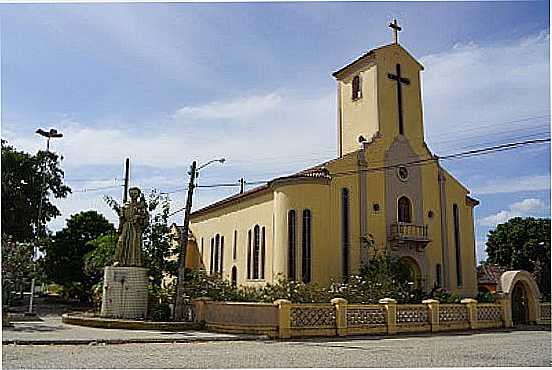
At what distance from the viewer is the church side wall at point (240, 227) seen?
2733cm

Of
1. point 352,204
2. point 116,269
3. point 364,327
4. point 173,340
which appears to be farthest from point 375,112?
point 173,340

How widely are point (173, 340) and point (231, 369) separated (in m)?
5.74

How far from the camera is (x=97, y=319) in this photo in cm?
1933

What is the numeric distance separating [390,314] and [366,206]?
8.38 meters

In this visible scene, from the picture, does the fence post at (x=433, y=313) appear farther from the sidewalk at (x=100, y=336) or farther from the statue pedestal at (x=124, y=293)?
the statue pedestal at (x=124, y=293)

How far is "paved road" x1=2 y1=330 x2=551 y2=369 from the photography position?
1114 centimetres

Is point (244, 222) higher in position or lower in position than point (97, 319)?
higher

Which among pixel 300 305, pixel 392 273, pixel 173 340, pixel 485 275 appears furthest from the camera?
pixel 485 275

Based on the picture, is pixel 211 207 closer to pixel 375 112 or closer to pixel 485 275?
pixel 375 112

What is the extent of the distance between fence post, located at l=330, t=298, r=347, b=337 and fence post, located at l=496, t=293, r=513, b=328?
27.8ft

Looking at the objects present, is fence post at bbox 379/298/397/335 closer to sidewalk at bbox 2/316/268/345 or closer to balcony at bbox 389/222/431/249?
sidewalk at bbox 2/316/268/345

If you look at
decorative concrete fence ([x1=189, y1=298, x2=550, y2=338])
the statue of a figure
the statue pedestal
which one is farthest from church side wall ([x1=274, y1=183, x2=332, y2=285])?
the statue pedestal

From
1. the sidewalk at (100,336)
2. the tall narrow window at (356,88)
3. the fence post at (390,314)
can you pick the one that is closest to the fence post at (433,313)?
the fence post at (390,314)

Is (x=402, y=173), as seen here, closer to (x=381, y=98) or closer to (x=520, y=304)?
(x=381, y=98)
